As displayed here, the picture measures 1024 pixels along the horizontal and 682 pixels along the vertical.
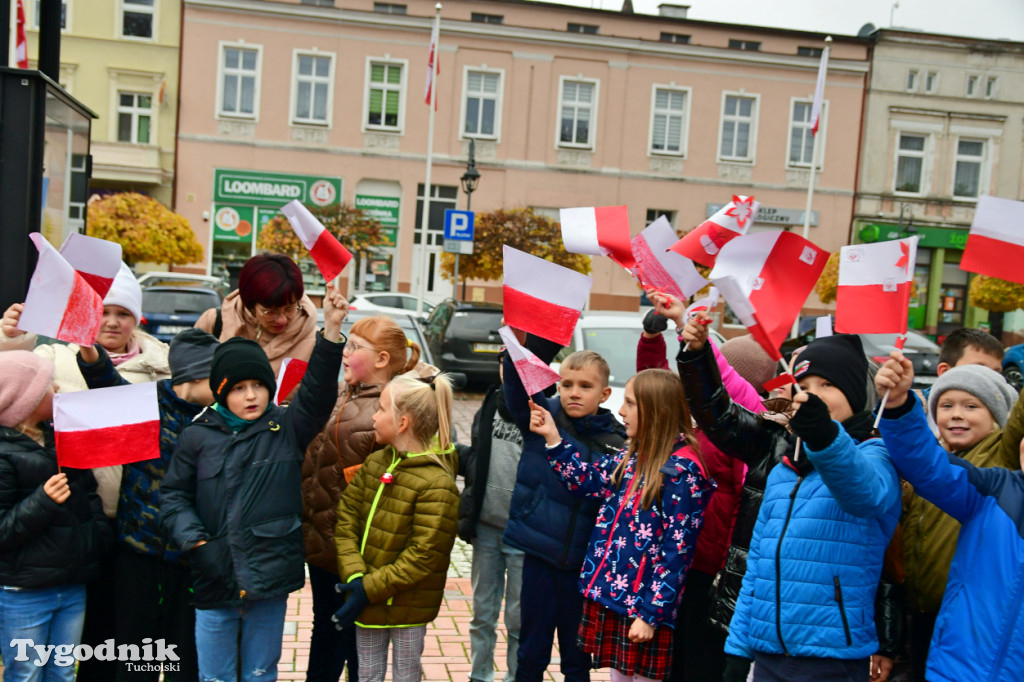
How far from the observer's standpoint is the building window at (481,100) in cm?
2812

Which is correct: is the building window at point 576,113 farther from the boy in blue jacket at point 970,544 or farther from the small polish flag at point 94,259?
the boy in blue jacket at point 970,544

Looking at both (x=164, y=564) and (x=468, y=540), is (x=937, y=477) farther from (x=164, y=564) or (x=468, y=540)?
(x=164, y=564)

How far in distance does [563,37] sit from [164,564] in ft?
88.5

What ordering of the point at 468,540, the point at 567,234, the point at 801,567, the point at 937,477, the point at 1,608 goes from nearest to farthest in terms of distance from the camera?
the point at 937,477 < the point at 801,567 < the point at 1,608 < the point at 567,234 < the point at 468,540

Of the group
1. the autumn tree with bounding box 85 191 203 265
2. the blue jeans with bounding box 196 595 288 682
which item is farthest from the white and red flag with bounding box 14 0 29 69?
the autumn tree with bounding box 85 191 203 265

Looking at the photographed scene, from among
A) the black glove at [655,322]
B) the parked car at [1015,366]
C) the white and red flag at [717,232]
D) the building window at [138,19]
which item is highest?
the building window at [138,19]

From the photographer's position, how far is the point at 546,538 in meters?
3.58

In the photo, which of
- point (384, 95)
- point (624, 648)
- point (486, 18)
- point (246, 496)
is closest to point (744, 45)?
point (486, 18)

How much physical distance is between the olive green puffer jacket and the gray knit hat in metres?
1.93

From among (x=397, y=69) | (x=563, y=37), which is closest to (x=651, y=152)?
(x=563, y=37)

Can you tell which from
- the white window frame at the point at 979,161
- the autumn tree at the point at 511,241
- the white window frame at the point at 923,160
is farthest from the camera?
the white window frame at the point at 979,161

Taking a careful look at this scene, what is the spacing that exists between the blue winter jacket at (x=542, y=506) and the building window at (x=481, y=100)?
83.5ft

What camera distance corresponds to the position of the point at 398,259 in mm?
27984

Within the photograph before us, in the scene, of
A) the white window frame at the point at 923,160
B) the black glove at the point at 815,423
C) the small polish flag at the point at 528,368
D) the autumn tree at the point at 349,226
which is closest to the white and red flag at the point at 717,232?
the small polish flag at the point at 528,368
